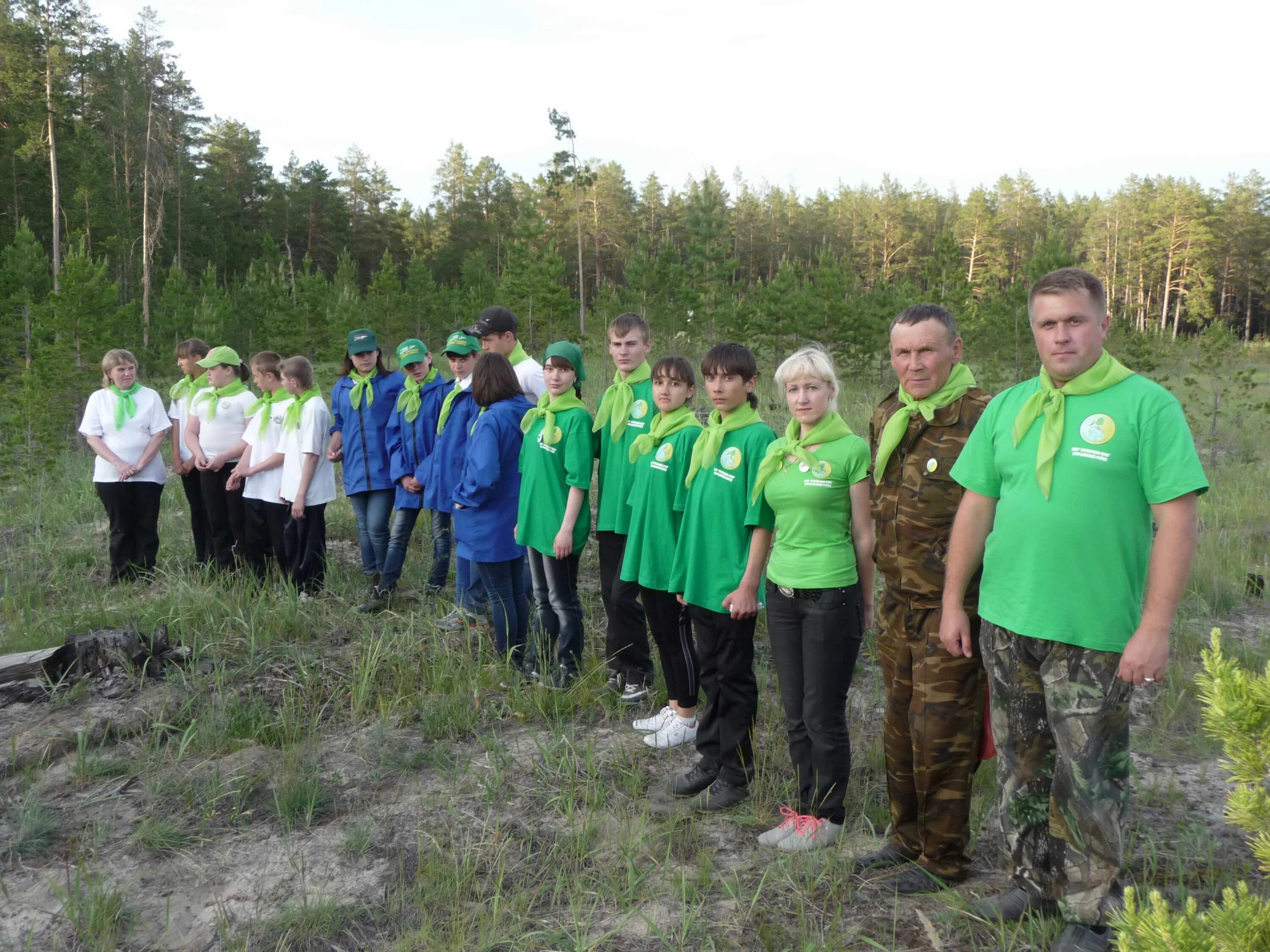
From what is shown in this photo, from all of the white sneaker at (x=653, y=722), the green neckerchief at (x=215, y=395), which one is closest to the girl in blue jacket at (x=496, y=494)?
the white sneaker at (x=653, y=722)

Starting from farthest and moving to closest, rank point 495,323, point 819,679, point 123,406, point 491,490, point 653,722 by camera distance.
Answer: point 123,406
point 495,323
point 491,490
point 653,722
point 819,679

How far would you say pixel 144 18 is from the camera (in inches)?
1246

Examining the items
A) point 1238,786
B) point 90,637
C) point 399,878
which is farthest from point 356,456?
point 1238,786

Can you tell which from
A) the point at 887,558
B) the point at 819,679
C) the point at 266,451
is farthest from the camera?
the point at 266,451

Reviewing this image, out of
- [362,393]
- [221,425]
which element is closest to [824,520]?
[362,393]

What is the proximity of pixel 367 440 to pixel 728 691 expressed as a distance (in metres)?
3.42

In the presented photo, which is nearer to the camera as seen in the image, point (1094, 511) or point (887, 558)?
point (1094, 511)

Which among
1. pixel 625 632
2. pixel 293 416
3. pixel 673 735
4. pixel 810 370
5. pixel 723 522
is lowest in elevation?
pixel 673 735

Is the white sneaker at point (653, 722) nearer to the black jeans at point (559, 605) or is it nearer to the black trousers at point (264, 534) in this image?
the black jeans at point (559, 605)

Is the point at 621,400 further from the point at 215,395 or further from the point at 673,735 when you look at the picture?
the point at 215,395

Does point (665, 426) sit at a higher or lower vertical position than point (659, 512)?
higher

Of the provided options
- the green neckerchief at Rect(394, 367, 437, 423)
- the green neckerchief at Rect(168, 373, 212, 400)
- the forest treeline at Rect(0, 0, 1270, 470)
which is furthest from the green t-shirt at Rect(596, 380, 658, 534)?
the forest treeline at Rect(0, 0, 1270, 470)

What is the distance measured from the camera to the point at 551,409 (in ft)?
14.9

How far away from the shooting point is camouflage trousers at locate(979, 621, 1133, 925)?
2.36m
